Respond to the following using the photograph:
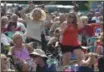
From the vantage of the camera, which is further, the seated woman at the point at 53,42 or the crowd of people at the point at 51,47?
the seated woman at the point at 53,42

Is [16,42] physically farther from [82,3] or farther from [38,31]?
[82,3]

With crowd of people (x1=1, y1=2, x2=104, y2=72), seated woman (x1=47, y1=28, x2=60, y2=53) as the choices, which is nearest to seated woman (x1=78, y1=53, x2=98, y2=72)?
crowd of people (x1=1, y1=2, x2=104, y2=72)

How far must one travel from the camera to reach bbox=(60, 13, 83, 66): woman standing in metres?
8.01

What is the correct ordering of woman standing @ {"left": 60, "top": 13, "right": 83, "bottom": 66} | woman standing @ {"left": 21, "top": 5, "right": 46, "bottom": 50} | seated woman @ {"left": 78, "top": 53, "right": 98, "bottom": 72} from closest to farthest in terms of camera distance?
1. seated woman @ {"left": 78, "top": 53, "right": 98, "bottom": 72}
2. woman standing @ {"left": 60, "top": 13, "right": 83, "bottom": 66}
3. woman standing @ {"left": 21, "top": 5, "right": 46, "bottom": 50}

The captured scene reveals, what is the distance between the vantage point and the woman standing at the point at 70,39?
801 centimetres

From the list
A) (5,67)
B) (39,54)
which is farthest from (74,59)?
(5,67)

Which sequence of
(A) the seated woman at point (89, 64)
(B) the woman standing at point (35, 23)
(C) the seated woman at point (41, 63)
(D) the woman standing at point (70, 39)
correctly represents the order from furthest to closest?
(B) the woman standing at point (35, 23) → (D) the woman standing at point (70, 39) → (C) the seated woman at point (41, 63) → (A) the seated woman at point (89, 64)

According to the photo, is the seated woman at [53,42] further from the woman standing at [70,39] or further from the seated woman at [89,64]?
the seated woman at [89,64]

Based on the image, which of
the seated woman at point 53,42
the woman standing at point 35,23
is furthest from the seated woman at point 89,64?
the woman standing at point 35,23

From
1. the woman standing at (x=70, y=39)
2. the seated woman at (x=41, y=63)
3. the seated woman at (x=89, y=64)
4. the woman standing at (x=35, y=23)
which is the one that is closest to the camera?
the seated woman at (x=89, y=64)

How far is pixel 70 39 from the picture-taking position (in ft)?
26.4

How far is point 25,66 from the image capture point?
6047 millimetres

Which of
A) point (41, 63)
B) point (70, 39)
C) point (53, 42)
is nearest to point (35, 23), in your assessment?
point (53, 42)

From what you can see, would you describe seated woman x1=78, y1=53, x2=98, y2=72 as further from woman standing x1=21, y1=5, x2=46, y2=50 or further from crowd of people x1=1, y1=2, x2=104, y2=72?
woman standing x1=21, y1=5, x2=46, y2=50
